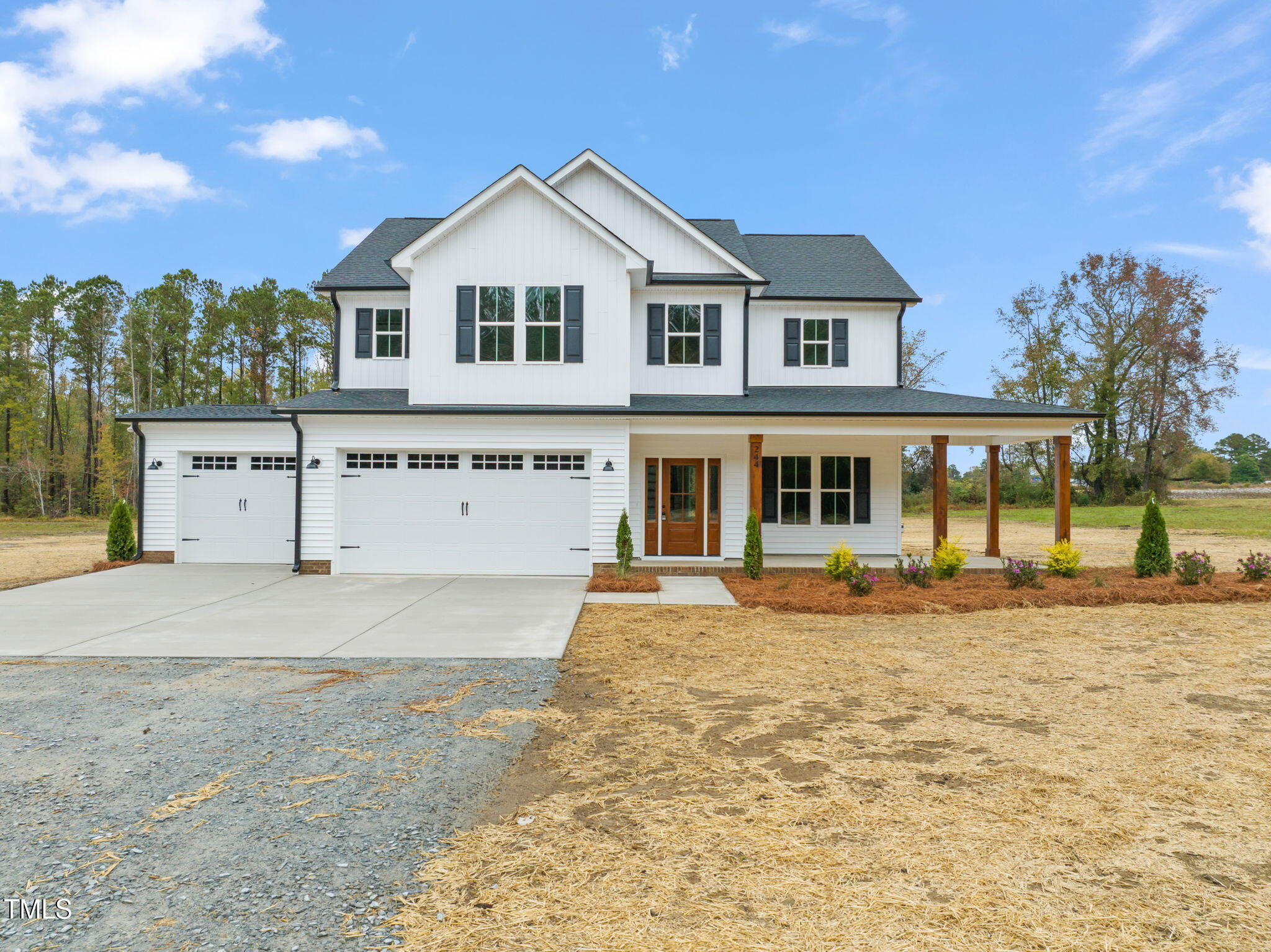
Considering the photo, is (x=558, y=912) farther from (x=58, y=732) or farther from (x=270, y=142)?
(x=270, y=142)

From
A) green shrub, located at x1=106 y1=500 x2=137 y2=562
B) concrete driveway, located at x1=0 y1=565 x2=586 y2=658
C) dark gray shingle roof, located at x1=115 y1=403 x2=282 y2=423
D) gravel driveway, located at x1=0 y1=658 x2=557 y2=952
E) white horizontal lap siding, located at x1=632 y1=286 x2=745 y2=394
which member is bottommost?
concrete driveway, located at x1=0 y1=565 x2=586 y2=658

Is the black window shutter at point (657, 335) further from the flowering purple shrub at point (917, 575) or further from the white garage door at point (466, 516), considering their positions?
the flowering purple shrub at point (917, 575)

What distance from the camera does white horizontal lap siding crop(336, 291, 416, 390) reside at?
16047 mm

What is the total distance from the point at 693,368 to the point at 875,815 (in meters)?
12.4

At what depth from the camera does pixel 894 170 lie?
75.5 feet

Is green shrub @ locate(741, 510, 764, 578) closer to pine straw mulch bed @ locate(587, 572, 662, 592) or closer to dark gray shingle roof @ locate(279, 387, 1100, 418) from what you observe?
pine straw mulch bed @ locate(587, 572, 662, 592)

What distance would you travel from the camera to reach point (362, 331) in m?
16.2

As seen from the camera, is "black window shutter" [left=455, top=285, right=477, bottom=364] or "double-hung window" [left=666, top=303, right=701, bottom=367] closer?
"black window shutter" [left=455, top=285, right=477, bottom=364]

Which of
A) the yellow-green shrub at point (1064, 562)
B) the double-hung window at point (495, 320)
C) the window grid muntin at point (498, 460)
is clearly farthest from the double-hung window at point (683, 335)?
the yellow-green shrub at point (1064, 562)

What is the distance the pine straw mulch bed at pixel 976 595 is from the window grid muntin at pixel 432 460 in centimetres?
574

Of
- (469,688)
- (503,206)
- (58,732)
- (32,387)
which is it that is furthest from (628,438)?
(32,387)

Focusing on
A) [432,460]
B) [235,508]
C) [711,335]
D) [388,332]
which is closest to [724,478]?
[711,335]

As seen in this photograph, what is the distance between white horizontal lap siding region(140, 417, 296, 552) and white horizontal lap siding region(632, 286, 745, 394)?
7.29 metres

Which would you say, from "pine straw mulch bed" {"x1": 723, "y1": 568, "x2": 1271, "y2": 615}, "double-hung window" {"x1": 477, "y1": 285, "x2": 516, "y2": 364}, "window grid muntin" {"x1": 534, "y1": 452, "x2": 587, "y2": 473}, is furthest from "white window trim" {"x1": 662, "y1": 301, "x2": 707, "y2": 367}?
"pine straw mulch bed" {"x1": 723, "y1": 568, "x2": 1271, "y2": 615}
